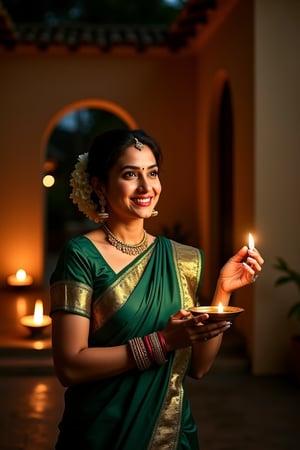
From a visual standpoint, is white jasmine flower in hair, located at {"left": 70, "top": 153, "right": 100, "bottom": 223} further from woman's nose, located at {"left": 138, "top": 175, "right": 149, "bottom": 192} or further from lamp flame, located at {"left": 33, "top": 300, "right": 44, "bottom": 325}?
lamp flame, located at {"left": 33, "top": 300, "right": 44, "bottom": 325}

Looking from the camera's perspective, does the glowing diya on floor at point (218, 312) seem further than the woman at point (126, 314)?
No

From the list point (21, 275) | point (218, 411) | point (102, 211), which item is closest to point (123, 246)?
point (102, 211)

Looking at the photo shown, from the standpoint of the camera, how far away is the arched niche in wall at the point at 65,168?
15.3 m

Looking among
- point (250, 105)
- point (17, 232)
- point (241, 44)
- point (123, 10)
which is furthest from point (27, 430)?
point (123, 10)

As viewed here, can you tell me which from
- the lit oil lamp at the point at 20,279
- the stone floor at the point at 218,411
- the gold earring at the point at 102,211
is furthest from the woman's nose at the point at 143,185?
the lit oil lamp at the point at 20,279

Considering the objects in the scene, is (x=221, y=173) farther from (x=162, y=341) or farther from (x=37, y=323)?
(x=162, y=341)

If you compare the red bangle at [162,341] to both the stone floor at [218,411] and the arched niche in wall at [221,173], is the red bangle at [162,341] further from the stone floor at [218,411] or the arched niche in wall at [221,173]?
the arched niche in wall at [221,173]

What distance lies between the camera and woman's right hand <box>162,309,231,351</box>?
1.72 meters

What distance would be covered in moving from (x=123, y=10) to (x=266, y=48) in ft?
44.9

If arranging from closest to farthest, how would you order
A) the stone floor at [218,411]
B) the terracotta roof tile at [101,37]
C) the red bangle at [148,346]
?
the red bangle at [148,346], the stone floor at [218,411], the terracotta roof tile at [101,37]

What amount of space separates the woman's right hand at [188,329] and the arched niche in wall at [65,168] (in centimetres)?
891

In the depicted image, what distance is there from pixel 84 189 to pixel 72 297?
412 millimetres

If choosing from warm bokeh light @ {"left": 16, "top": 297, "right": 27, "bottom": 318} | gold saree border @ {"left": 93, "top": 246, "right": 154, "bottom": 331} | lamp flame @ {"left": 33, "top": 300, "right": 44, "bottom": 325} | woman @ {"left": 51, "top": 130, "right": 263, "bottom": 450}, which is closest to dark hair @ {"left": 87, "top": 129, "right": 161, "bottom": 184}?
woman @ {"left": 51, "top": 130, "right": 263, "bottom": 450}

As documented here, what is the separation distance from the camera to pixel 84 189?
2094 millimetres
